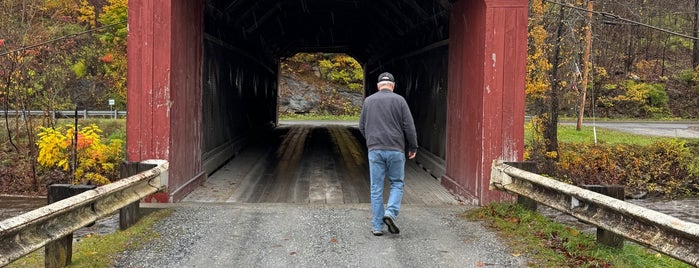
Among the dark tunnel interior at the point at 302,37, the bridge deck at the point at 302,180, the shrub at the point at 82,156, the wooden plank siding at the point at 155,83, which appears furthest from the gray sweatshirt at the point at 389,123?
the shrub at the point at 82,156

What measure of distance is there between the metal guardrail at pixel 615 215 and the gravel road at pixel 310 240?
669 millimetres

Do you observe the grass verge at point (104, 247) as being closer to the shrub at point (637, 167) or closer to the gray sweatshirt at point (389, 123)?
the gray sweatshirt at point (389, 123)

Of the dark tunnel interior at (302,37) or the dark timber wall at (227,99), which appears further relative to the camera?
the dark tunnel interior at (302,37)

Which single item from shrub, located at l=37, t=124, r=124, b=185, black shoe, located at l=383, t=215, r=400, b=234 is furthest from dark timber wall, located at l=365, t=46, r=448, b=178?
shrub, located at l=37, t=124, r=124, b=185

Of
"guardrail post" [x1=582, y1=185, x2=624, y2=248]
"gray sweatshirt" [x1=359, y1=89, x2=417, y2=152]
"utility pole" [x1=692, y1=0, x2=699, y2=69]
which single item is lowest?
"guardrail post" [x1=582, y1=185, x2=624, y2=248]

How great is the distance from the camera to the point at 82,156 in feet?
43.4

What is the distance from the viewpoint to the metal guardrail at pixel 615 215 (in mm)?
3590

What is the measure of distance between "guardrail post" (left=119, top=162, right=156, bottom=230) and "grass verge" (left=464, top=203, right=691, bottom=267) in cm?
360

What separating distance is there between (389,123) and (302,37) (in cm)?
1574

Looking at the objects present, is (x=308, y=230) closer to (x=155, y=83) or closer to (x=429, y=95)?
(x=155, y=83)

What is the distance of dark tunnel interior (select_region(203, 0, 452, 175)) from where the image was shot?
9.87 m

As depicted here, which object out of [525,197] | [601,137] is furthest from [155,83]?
[601,137]

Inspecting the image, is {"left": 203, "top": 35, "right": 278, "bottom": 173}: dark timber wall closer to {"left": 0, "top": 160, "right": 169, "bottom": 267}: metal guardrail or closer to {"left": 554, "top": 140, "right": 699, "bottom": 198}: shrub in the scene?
{"left": 0, "top": 160, "right": 169, "bottom": 267}: metal guardrail

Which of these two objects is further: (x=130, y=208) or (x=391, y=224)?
(x=130, y=208)
